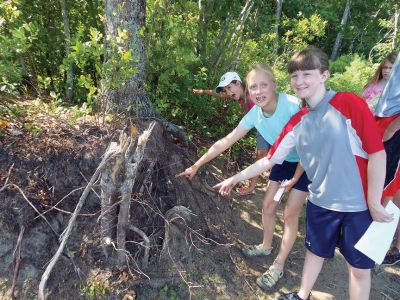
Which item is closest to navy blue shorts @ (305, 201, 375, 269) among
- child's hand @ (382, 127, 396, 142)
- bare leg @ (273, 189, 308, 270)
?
bare leg @ (273, 189, 308, 270)

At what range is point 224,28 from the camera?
177 inches

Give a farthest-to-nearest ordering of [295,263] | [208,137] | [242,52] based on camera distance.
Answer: [242,52]
[208,137]
[295,263]

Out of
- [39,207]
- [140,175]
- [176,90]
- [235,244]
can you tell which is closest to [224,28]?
[176,90]

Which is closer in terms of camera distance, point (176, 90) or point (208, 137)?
point (176, 90)

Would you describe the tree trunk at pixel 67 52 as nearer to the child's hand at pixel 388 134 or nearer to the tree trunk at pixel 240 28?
the tree trunk at pixel 240 28

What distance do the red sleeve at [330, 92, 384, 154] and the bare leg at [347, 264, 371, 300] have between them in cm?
94

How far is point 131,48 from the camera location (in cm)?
300

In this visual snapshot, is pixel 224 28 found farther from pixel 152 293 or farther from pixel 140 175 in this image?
pixel 152 293

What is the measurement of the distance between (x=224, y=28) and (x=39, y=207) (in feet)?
11.0

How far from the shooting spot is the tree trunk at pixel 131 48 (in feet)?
9.78

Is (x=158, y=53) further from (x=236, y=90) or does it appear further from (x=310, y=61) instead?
(x=310, y=61)

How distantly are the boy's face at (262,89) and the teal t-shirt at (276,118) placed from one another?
4.0 inches

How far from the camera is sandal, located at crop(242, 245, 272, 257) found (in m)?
3.24

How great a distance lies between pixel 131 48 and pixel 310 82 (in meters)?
→ 1.74
